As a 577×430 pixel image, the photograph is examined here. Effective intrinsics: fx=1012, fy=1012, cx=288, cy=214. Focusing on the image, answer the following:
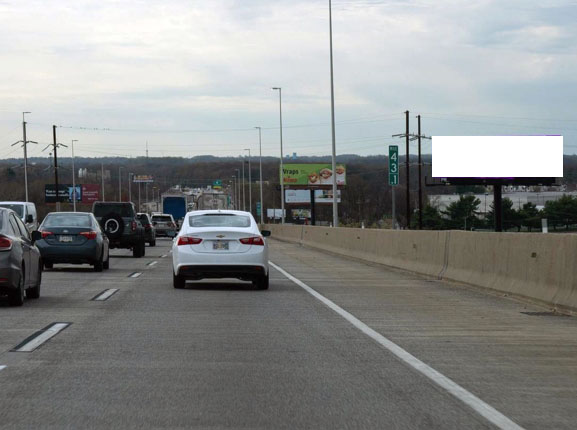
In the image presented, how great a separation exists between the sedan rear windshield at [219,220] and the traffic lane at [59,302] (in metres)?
1.93

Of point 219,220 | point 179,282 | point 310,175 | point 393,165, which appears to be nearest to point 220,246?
point 219,220

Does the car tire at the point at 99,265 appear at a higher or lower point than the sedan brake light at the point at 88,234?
lower

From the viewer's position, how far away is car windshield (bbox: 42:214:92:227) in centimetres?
2611

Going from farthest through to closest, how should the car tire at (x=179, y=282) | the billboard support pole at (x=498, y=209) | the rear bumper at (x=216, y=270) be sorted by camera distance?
the billboard support pole at (x=498, y=209) → the car tire at (x=179, y=282) → the rear bumper at (x=216, y=270)

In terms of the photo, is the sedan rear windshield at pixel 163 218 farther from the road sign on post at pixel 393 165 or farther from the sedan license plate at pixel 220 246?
the sedan license plate at pixel 220 246

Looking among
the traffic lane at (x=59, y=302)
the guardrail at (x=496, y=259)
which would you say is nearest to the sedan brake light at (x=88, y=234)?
the traffic lane at (x=59, y=302)

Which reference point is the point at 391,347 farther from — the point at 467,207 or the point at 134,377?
the point at 467,207

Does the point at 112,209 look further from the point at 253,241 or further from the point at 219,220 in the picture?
the point at 253,241

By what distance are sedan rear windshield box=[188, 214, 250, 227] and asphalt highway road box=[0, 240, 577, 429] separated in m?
2.23

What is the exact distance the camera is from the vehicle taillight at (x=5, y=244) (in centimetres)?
1509

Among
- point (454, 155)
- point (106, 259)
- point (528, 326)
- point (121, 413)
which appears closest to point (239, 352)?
point (121, 413)

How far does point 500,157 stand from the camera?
42.4m

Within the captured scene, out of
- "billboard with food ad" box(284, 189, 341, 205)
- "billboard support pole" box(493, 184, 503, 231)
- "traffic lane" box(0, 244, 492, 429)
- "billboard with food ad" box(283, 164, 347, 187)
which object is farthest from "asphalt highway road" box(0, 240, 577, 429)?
"billboard with food ad" box(284, 189, 341, 205)

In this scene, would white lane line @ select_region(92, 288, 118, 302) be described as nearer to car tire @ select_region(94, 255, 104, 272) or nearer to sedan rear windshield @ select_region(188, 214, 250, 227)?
sedan rear windshield @ select_region(188, 214, 250, 227)
